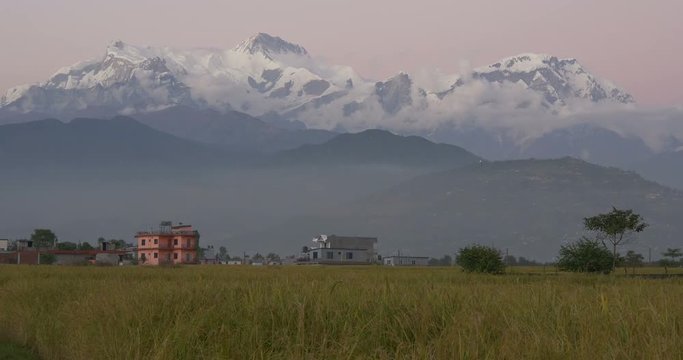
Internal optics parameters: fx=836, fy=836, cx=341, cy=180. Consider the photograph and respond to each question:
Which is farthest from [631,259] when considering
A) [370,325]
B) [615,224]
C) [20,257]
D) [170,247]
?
[370,325]

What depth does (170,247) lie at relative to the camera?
161m

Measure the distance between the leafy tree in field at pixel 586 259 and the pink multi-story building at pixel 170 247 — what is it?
101171 mm

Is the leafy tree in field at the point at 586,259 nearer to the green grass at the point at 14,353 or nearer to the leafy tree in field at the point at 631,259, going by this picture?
the leafy tree in field at the point at 631,259

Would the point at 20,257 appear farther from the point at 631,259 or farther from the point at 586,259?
the point at 586,259

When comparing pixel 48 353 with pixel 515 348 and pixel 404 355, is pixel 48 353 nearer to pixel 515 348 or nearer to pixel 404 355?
pixel 404 355

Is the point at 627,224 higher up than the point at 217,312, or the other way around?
the point at 627,224

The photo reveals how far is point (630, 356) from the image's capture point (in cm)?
1020

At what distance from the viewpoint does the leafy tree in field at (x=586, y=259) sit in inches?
2633

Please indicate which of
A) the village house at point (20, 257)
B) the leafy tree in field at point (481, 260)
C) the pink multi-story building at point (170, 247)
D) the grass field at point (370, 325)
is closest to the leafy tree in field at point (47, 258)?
the village house at point (20, 257)

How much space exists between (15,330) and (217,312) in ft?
45.8

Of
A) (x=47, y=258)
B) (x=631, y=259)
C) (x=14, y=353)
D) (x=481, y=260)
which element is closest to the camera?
(x=14, y=353)

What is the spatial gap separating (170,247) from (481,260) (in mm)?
103902

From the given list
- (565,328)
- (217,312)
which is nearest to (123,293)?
(217,312)

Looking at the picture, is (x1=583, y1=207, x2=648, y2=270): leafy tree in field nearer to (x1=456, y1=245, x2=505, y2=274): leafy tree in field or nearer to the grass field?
(x1=456, y1=245, x2=505, y2=274): leafy tree in field
